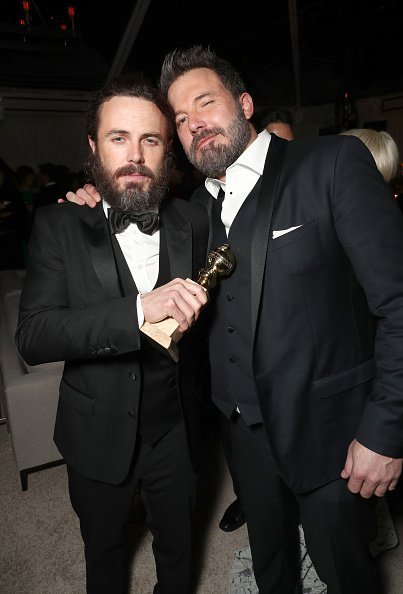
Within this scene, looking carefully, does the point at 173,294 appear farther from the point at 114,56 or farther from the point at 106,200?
the point at 114,56

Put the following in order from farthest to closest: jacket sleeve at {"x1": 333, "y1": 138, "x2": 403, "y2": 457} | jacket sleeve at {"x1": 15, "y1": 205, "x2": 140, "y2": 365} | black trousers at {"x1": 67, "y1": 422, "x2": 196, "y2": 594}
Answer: black trousers at {"x1": 67, "y1": 422, "x2": 196, "y2": 594} → jacket sleeve at {"x1": 15, "y1": 205, "x2": 140, "y2": 365} → jacket sleeve at {"x1": 333, "y1": 138, "x2": 403, "y2": 457}

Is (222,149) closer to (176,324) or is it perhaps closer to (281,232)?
(281,232)

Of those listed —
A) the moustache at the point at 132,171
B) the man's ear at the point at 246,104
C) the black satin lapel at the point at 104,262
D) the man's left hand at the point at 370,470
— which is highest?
the man's ear at the point at 246,104

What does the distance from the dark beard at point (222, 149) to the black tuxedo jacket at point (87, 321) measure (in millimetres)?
201

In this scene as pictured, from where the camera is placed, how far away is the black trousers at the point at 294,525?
1.46m

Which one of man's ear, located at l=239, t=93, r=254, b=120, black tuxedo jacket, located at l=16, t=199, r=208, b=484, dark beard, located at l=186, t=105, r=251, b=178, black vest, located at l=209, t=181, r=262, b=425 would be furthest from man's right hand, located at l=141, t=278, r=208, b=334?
man's ear, located at l=239, t=93, r=254, b=120

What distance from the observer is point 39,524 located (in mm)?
2568

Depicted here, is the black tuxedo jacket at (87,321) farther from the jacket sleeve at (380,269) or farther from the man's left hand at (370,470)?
the man's left hand at (370,470)

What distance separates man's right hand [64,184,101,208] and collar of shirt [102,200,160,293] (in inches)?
1.7

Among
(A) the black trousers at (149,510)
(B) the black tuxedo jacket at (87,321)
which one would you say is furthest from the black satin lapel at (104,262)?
(A) the black trousers at (149,510)

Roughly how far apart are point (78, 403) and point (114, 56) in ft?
27.9

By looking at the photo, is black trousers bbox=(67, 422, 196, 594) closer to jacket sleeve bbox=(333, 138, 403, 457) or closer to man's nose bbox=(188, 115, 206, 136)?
jacket sleeve bbox=(333, 138, 403, 457)

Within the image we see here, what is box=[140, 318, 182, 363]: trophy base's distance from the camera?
4.06 feet

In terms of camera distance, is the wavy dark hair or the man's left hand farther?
the wavy dark hair
